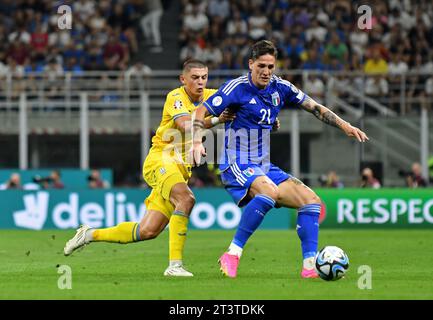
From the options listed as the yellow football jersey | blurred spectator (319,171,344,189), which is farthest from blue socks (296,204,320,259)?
blurred spectator (319,171,344,189)

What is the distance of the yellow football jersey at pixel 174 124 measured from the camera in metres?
12.7

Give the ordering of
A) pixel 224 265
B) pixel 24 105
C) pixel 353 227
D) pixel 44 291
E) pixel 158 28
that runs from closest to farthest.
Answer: pixel 44 291, pixel 224 265, pixel 353 227, pixel 24 105, pixel 158 28

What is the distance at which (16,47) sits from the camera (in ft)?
99.7

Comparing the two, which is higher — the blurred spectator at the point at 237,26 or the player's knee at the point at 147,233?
the blurred spectator at the point at 237,26

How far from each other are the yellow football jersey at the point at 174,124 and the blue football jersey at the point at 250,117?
47 centimetres

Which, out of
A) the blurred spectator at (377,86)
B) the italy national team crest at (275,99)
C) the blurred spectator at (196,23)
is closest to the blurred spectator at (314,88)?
the blurred spectator at (377,86)

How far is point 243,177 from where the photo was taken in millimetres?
12406

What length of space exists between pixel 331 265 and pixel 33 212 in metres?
14.1

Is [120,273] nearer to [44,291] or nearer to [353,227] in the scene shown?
[44,291]

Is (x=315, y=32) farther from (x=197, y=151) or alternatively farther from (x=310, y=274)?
(x=197, y=151)

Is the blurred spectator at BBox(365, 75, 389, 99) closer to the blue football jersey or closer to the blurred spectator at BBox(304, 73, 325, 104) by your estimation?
the blurred spectator at BBox(304, 73, 325, 104)

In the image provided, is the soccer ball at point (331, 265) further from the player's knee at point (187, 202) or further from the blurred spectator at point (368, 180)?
the blurred spectator at point (368, 180)

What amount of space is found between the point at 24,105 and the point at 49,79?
5.25ft
